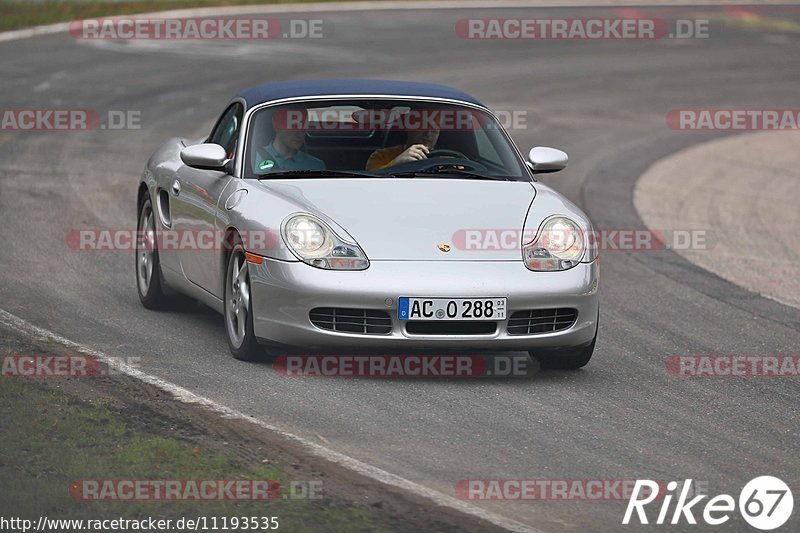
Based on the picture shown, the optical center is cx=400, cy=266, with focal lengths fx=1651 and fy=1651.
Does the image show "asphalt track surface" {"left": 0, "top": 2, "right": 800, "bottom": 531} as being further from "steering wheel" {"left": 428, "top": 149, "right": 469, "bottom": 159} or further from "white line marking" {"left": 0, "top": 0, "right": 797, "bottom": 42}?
"white line marking" {"left": 0, "top": 0, "right": 797, "bottom": 42}

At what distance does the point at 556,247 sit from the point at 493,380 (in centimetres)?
76

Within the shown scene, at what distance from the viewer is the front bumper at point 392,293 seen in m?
8.17

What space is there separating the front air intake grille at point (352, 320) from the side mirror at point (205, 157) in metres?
1.42

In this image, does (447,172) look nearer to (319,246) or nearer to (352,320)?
(319,246)

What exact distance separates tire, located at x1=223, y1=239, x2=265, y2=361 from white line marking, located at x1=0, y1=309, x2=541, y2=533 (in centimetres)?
63

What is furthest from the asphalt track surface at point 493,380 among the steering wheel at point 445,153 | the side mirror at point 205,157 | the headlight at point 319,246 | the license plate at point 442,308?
the steering wheel at point 445,153

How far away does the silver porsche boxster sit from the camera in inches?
324

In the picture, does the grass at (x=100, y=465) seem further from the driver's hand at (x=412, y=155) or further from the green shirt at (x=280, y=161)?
the driver's hand at (x=412, y=155)

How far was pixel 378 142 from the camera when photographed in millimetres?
9805

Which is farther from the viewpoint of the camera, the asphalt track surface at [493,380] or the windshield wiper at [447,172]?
the windshield wiper at [447,172]

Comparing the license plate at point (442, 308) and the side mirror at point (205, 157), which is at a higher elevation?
A: the side mirror at point (205, 157)

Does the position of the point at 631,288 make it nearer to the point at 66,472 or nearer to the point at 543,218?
the point at 543,218

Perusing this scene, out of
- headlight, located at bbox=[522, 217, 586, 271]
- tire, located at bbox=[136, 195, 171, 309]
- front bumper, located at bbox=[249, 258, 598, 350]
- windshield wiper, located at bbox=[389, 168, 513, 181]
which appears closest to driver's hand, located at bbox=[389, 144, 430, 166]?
windshield wiper, located at bbox=[389, 168, 513, 181]

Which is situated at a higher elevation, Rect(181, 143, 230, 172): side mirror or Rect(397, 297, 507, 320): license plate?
A: Rect(181, 143, 230, 172): side mirror
